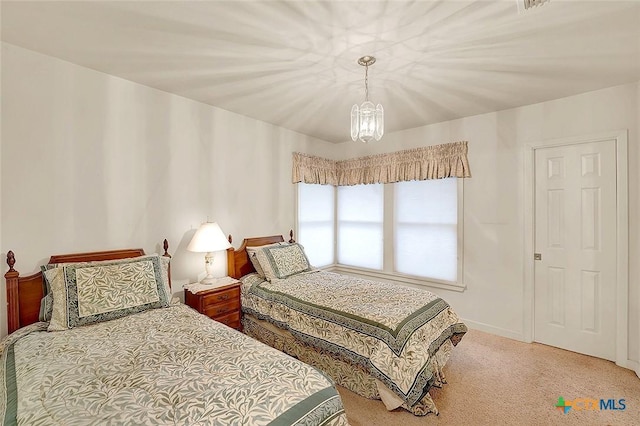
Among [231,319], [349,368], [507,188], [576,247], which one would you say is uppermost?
[507,188]

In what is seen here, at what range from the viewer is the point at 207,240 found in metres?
2.73

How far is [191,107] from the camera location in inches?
116

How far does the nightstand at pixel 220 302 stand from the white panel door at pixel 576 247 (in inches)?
125

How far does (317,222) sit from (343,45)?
9.28 ft

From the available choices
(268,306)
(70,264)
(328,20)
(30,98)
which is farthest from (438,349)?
(30,98)

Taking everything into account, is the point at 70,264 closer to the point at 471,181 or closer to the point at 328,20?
A: the point at 328,20

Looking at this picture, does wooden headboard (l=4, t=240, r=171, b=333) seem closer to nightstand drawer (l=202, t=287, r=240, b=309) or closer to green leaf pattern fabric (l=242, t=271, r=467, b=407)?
nightstand drawer (l=202, t=287, r=240, b=309)

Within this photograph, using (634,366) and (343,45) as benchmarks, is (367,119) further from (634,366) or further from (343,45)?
(634,366)

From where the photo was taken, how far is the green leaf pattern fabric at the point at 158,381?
1.07 metres

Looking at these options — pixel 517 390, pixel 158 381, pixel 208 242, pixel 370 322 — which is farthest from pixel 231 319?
pixel 517 390

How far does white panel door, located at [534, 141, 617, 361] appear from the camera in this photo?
2.65m

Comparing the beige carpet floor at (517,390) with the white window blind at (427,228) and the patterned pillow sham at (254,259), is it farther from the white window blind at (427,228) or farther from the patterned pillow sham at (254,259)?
the patterned pillow sham at (254,259)

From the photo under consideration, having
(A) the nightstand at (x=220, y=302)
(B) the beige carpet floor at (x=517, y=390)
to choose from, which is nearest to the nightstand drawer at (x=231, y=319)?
(A) the nightstand at (x=220, y=302)

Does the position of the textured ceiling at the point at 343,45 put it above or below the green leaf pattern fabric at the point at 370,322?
above
